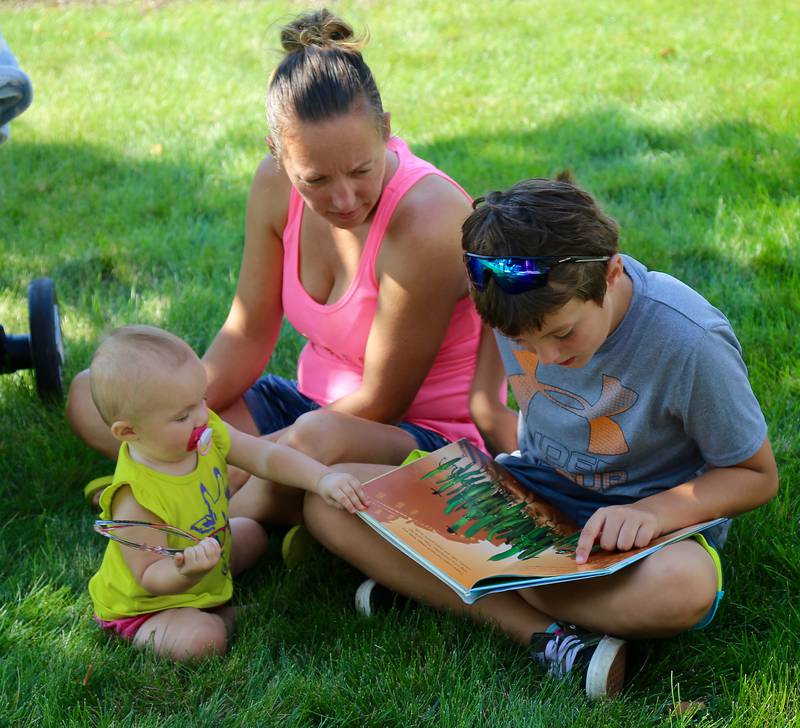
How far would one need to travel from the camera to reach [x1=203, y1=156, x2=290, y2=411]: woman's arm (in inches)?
103

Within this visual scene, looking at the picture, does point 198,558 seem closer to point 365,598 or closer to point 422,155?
point 365,598

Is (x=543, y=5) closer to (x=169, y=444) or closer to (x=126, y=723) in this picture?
(x=169, y=444)

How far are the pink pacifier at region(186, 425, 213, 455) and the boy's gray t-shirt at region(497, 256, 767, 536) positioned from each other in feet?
2.16

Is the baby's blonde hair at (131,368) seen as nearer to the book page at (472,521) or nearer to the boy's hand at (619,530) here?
the book page at (472,521)

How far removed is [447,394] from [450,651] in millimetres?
780

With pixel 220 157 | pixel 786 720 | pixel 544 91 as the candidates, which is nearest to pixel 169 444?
pixel 786 720

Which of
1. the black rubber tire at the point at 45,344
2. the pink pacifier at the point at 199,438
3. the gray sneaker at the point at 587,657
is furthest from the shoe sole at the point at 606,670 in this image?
the black rubber tire at the point at 45,344

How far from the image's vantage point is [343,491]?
2.13m

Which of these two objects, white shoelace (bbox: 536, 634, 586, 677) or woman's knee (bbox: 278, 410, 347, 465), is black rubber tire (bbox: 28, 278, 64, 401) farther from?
white shoelace (bbox: 536, 634, 586, 677)

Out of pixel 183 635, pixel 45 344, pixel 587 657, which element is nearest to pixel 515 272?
pixel 587 657

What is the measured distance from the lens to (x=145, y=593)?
2111 mm

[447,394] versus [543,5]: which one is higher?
[543,5]

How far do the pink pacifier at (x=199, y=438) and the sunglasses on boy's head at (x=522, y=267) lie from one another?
684mm

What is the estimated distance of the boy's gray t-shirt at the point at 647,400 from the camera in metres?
1.86
